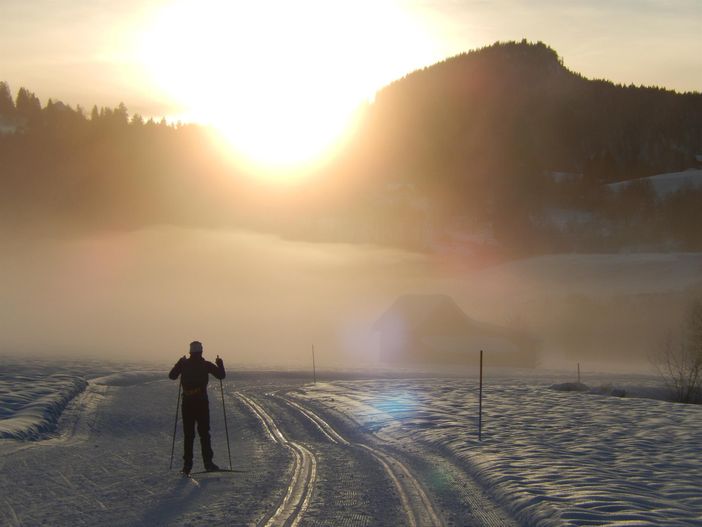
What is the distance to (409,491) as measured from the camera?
11969mm

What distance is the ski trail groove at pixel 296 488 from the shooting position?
9.87 m

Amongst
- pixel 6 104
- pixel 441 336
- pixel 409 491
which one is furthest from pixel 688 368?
pixel 6 104

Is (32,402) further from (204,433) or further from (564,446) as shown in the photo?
(564,446)

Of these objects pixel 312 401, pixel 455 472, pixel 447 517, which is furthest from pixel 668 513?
pixel 312 401

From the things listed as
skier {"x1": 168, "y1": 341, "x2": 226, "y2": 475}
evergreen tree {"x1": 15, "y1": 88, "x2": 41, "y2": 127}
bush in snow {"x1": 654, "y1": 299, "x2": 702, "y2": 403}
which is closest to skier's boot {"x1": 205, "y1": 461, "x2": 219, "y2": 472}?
skier {"x1": 168, "y1": 341, "x2": 226, "y2": 475}

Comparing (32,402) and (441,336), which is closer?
(32,402)

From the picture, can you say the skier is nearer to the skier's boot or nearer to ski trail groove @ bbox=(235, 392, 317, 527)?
the skier's boot

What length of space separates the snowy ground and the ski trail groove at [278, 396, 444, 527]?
41 mm

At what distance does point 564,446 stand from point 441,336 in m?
57.2

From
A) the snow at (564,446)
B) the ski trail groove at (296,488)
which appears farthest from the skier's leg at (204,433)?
the snow at (564,446)

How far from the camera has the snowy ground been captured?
412 inches

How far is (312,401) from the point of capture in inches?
1158

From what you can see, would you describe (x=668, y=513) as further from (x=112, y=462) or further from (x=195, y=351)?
(x=112, y=462)

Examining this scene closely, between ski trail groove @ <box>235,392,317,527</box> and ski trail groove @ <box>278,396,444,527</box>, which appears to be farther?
ski trail groove @ <box>278,396,444,527</box>
